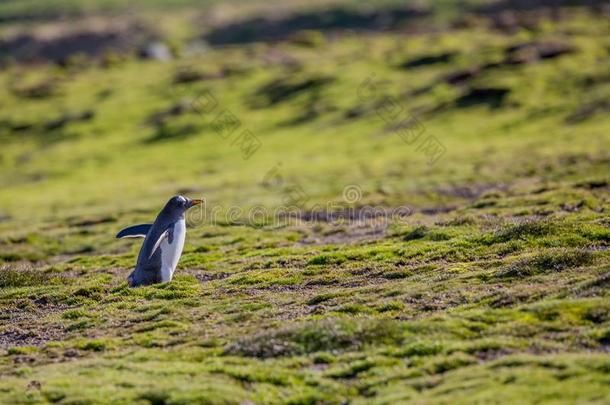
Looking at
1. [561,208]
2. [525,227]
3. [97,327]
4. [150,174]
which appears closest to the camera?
[97,327]

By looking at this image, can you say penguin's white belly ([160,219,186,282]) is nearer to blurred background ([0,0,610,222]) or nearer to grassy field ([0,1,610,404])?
grassy field ([0,1,610,404])

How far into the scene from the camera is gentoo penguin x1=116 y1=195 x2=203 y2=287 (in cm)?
2772

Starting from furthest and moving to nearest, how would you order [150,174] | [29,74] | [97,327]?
[29,74] < [150,174] < [97,327]

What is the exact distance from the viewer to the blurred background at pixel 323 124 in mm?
58375

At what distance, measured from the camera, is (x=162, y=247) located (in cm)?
2761

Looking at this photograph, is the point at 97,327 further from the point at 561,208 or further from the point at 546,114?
the point at 546,114

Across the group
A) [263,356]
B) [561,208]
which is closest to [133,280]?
[263,356]

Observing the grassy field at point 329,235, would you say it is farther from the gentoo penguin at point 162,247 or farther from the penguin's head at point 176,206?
the penguin's head at point 176,206

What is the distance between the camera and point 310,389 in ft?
58.7

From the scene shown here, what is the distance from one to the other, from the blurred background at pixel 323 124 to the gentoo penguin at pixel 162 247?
20028mm

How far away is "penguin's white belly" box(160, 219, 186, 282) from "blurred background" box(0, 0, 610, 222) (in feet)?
65.8

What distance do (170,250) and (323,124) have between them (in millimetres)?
57997

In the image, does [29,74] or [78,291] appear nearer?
[78,291]

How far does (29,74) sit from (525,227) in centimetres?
11920
